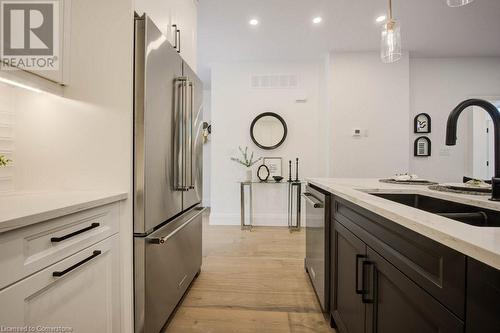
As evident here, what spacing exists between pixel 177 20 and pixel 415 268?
2.14 meters

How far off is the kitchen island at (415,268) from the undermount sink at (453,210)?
0.6 inches

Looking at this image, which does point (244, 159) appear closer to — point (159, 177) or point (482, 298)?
point (159, 177)

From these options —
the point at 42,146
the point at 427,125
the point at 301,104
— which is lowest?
the point at 42,146

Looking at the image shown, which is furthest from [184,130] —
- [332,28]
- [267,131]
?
[332,28]

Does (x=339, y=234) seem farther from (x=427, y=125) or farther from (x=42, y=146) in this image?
(x=427, y=125)

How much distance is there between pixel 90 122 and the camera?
49.0 inches

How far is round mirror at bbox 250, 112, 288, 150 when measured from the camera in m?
4.07

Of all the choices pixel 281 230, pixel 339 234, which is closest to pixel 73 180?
pixel 339 234

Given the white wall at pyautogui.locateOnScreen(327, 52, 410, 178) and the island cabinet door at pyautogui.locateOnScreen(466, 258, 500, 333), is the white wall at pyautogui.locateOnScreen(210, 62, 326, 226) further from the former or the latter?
the island cabinet door at pyautogui.locateOnScreen(466, 258, 500, 333)

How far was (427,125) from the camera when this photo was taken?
3980 mm

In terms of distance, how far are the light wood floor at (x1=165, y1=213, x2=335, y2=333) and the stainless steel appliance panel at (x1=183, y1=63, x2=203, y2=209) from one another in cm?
74

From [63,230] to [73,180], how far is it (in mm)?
481

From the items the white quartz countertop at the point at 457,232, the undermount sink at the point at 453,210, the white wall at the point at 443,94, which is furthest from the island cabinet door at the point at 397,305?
the white wall at the point at 443,94

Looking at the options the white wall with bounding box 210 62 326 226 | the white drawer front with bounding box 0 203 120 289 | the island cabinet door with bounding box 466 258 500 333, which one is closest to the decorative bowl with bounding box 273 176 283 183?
the white wall with bounding box 210 62 326 226
